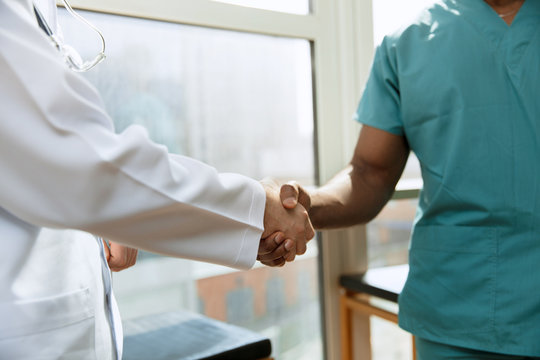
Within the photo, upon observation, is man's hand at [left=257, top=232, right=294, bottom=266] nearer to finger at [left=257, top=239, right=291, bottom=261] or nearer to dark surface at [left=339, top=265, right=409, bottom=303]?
finger at [left=257, top=239, right=291, bottom=261]

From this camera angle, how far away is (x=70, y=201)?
553 mm

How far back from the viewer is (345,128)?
1532mm

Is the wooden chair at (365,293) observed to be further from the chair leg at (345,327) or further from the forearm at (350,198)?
the forearm at (350,198)

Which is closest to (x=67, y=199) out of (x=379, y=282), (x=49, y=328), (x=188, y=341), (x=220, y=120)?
(x=49, y=328)

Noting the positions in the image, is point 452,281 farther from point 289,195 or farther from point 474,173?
point 289,195

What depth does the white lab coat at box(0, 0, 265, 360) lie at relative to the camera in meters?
0.54

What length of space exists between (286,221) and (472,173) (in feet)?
1.13

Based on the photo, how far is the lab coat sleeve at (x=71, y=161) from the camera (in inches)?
21.0

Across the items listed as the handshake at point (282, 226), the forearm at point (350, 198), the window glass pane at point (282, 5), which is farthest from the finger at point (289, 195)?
the window glass pane at point (282, 5)

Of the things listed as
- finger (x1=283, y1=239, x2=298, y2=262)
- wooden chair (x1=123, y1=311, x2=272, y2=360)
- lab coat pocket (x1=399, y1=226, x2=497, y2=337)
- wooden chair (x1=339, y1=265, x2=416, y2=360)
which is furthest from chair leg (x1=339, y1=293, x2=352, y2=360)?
finger (x1=283, y1=239, x2=298, y2=262)

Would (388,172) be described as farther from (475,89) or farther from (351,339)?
(351,339)

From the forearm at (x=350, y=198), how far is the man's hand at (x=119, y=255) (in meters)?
0.36

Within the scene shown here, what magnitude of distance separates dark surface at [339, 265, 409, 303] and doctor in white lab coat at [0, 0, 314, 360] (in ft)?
2.41

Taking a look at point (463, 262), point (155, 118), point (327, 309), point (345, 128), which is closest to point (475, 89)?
point (463, 262)
